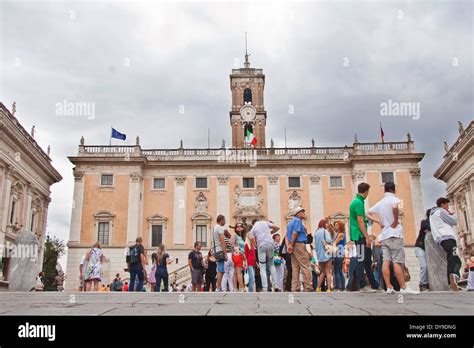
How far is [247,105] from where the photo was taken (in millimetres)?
43844

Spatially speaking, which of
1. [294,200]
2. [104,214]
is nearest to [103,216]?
[104,214]

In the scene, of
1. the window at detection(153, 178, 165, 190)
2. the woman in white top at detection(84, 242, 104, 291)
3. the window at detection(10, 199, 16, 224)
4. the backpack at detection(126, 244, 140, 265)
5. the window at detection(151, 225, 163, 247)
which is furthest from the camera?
the window at detection(153, 178, 165, 190)

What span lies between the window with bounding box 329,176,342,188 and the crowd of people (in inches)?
934

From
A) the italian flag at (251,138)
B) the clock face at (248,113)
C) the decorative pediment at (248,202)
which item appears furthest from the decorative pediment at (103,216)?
the clock face at (248,113)

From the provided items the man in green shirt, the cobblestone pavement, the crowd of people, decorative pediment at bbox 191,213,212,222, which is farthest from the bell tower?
the cobblestone pavement

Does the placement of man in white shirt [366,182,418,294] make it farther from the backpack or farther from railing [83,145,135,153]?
railing [83,145,135,153]

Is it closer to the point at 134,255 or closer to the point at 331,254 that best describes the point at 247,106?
the point at 134,255

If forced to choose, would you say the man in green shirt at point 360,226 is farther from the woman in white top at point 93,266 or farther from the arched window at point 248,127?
the arched window at point 248,127

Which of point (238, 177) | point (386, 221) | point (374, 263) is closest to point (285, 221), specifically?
point (238, 177)

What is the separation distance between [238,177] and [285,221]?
5.26 metres

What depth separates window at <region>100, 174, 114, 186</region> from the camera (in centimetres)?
3628

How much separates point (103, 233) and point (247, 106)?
1820 cm

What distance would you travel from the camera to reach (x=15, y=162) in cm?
3228

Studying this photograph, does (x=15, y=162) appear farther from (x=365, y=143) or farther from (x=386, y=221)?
(x=386, y=221)
